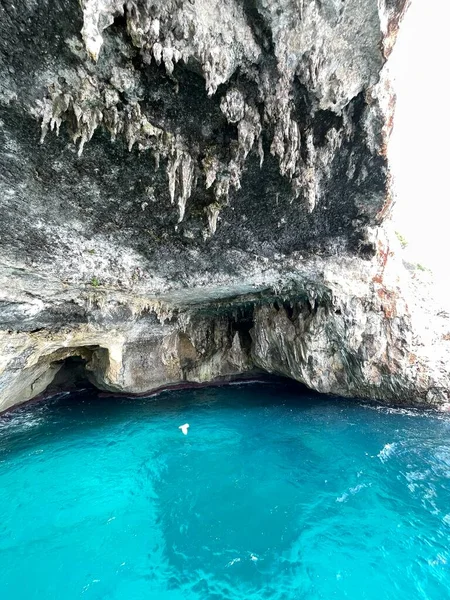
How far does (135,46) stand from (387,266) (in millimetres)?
12470

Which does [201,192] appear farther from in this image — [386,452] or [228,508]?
[386,452]

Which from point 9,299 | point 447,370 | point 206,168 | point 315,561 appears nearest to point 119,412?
point 9,299

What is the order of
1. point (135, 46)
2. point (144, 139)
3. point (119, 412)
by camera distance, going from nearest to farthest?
point (135, 46), point (144, 139), point (119, 412)

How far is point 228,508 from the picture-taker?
27.8 feet

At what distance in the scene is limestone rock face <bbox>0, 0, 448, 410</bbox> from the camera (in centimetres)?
625

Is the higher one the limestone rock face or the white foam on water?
the limestone rock face

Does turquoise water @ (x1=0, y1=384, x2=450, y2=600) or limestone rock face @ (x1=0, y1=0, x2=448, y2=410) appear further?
turquoise water @ (x1=0, y1=384, x2=450, y2=600)

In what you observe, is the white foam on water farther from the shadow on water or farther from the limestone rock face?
the shadow on water

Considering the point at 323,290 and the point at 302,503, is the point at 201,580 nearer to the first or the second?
the point at 302,503

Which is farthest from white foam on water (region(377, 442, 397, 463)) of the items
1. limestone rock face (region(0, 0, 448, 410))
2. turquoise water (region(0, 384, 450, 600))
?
limestone rock face (region(0, 0, 448, 410))

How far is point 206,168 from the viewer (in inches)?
345

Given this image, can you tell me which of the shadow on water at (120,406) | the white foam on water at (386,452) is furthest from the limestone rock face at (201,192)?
the white foam on water at (386,452)

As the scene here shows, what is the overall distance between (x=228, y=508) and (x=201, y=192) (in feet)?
29.0

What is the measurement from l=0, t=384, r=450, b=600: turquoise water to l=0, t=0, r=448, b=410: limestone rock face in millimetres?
3560
